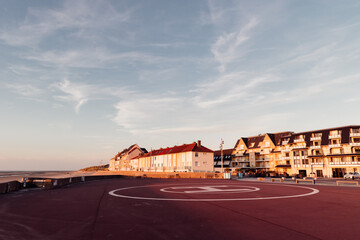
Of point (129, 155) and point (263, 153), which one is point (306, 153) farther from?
point (129, 155)

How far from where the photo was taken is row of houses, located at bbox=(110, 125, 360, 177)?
62469 millimetres

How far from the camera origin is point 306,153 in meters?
71.7

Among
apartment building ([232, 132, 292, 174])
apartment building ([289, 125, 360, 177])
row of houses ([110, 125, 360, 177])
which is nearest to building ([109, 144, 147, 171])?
row of houses ([110, 125, 360, 177])

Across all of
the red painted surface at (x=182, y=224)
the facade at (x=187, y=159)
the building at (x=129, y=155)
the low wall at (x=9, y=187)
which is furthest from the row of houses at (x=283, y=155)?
the red painted surface at (x=182, y=224)

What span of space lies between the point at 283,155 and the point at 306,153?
31.2 feet

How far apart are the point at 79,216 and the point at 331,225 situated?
11418 mm

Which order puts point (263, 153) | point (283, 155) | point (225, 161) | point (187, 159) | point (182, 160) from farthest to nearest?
1. point (225, 161)
2. point (263, 153)
3. point (182, 160)
4. point (187, 159)
5. point (283, 155)

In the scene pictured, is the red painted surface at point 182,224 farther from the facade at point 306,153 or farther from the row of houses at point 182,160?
the row of houses at point 182,160

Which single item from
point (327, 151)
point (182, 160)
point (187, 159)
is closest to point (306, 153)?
point (327, 151)

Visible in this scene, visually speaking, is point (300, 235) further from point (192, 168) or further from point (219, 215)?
point (192, 168)

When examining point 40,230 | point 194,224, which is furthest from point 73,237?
point 194,224

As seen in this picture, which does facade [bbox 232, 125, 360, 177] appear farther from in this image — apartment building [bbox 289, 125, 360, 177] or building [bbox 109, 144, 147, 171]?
building [bbox 109, 144, 147, 171]

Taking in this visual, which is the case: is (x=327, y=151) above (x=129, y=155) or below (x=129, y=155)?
above

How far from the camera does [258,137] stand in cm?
9656
